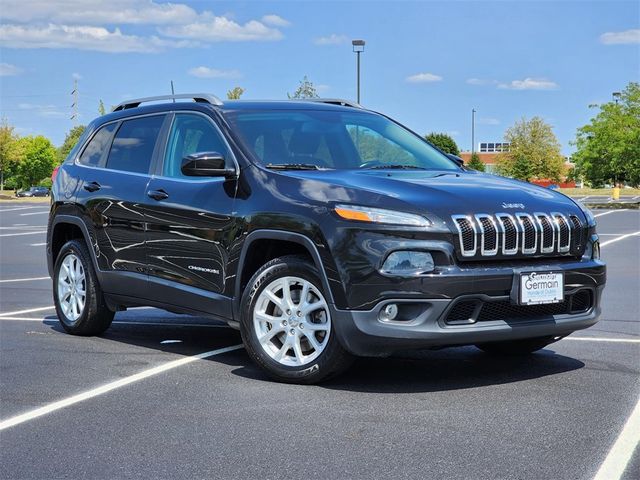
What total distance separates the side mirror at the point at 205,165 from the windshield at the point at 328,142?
29 centimetres

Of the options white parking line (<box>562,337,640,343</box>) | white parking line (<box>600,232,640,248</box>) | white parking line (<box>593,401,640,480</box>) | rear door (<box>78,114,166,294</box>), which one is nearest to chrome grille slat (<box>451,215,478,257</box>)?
white parking line (<box>593,401,640,480</box>)

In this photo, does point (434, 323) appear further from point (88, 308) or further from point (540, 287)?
point (88, 308)

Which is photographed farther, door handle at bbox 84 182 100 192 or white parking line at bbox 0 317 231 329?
white parking line at bbox 0 317 231 329

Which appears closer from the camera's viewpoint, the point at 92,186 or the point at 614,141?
the point at 92,186

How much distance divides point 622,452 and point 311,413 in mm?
1618

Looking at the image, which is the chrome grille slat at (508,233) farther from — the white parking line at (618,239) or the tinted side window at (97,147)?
the white parking line at (618,239)

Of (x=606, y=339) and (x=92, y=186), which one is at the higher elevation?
(x=92, y=186)

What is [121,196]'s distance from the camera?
7.35m

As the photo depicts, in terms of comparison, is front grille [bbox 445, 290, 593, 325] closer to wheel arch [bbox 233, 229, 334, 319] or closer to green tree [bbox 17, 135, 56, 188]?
wheel arch [bbox 233, 229, 334, 319]

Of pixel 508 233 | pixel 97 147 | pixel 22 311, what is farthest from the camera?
pixel 22 311

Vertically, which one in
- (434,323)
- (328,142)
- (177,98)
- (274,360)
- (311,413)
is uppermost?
(177,98)

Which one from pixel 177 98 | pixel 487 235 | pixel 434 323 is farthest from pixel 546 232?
pixel 177 98

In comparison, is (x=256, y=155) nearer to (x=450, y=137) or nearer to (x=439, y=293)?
(x=439, y=293)

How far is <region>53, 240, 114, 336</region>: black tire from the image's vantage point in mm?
7777
